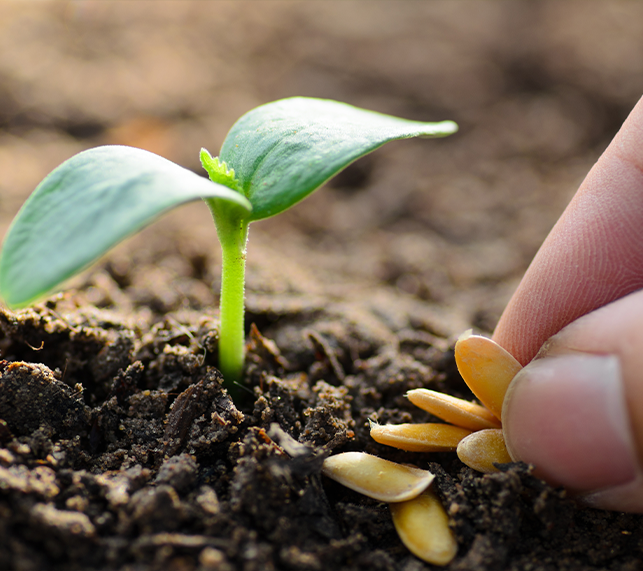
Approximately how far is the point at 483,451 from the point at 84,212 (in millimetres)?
869

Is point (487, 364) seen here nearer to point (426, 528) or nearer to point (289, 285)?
point (426, 528)

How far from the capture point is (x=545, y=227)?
2.32 m

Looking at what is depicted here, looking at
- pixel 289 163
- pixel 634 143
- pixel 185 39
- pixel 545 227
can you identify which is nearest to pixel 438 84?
pixel 545 227

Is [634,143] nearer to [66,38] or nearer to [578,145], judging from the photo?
[578,145]

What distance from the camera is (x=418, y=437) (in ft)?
3.54

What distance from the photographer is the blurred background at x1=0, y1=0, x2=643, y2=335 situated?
210 cm

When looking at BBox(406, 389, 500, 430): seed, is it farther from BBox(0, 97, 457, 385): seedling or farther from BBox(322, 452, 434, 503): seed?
BBox(0, 97, 457, 385): seedling

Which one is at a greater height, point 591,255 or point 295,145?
point 295,145

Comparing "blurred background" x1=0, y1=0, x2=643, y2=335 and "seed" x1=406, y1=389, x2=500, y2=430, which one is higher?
"blurred background" x1=0, y1=0, x2=643, y2=335

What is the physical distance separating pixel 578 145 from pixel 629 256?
207 cm

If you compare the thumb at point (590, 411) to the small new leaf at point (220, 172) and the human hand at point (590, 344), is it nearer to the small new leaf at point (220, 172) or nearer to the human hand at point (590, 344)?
the human hand at point (590, 344)

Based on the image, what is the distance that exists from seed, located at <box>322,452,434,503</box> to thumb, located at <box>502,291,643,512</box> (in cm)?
20

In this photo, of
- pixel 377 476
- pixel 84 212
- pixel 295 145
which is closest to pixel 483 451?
pixel 377 476

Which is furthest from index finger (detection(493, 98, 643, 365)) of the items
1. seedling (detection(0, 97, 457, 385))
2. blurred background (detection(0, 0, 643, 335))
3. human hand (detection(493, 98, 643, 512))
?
blurred background (detection(0, 0, 643, 335))
